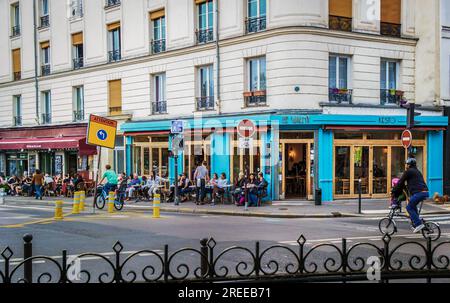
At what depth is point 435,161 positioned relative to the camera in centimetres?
2192

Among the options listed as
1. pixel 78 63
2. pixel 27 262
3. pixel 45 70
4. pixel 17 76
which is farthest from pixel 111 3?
pixel 27 262

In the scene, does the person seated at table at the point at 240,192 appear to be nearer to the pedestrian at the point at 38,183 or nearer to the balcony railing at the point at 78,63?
the pedestrian at the point at 38,183

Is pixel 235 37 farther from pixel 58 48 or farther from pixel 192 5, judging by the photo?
pixel 58 48

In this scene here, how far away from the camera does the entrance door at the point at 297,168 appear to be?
20047 mm

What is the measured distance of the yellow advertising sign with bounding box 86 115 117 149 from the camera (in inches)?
677

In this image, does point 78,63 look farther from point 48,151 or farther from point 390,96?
point 390,96

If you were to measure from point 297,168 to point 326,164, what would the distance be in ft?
3.87

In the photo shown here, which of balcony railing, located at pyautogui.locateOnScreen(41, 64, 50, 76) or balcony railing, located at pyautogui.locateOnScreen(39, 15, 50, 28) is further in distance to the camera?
balcony railing, located at pyautogui.locateOnScreen(41, 64, 50, 76)

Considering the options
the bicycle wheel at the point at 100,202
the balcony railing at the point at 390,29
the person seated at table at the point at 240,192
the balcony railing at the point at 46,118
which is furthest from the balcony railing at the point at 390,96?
the balcony railing at the point at 46,118

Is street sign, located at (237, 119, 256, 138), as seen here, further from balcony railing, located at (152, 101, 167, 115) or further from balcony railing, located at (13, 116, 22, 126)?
balcony railing, located at (13, 116, 22, 126)

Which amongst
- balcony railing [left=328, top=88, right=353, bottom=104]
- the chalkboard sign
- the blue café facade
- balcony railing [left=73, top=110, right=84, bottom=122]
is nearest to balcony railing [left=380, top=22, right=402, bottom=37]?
balcony railing [left=328, top=88, right=353, bottom=104]

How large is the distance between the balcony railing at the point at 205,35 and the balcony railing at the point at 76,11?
8521 mm

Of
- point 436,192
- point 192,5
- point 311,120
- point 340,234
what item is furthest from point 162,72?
point 340,234

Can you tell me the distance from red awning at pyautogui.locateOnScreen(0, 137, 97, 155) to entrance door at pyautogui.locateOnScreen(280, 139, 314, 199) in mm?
11457
